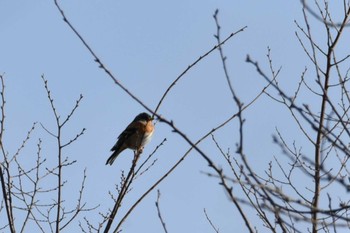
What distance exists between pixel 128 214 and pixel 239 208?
5.40 feet

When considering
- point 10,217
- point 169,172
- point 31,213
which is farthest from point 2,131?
point 169,172

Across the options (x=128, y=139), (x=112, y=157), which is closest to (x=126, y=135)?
(x=128, y=139)

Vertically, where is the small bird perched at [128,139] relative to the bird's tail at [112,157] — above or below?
above

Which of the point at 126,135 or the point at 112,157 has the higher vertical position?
the point at 126,135

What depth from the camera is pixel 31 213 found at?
506 centimetres

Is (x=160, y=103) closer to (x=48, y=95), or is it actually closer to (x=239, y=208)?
(x=48, y=95)

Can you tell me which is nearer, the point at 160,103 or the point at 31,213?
the point at 160,103

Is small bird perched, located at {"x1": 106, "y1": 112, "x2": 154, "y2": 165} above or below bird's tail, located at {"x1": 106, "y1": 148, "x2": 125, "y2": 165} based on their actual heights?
above

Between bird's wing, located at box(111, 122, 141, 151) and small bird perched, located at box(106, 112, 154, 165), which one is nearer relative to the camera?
small bird perched, located at box(106, 112, 154, 165)

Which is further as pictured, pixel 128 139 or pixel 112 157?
pixel 128 139

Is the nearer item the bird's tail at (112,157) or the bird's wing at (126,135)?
the bird's tail at (112,157)

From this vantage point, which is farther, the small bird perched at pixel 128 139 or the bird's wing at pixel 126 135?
the bird's wing at pixel 126 135

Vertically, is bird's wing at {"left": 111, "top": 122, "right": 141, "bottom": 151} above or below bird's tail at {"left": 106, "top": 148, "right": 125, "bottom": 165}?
above

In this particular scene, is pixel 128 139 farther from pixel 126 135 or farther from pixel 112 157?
pixel 112 157
